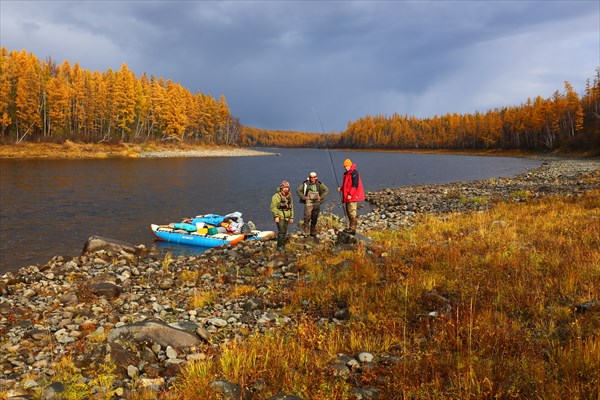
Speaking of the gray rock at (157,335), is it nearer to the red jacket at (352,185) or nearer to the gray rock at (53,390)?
the gray rock at (53,390)

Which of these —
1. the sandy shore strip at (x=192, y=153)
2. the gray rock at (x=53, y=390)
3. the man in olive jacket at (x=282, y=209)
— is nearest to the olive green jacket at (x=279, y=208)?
the man in olive jacket at (x=282, y=209)

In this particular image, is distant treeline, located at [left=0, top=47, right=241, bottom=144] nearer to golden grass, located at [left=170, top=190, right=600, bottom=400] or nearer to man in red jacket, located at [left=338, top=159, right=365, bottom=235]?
man in red jacket, located at [left=338, top=159, right=365, bottom=235]

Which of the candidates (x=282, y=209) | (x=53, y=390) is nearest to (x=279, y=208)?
(x=282, y=209)

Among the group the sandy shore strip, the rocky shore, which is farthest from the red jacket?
the sandy shore strip

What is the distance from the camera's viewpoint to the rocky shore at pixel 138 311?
5.47 metres

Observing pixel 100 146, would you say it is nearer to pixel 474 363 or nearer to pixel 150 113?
pixel 150 113

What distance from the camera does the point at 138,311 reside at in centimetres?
877

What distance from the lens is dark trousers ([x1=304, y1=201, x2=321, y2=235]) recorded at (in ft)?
49.3

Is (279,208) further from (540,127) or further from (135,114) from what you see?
(540,127)

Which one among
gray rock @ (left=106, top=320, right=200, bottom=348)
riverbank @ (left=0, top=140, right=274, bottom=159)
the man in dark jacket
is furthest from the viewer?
riverbank @ (left=0, top=140, right=274, bottom=159)

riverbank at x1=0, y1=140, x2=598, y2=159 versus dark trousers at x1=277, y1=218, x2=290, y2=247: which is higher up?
riverbank at x1=0, y1=140, x2=598, y2=159

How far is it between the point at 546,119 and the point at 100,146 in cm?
11988

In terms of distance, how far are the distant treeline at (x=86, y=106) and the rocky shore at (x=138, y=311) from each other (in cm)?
7505

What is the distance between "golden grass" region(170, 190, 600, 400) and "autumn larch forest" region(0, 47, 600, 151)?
48.3m
